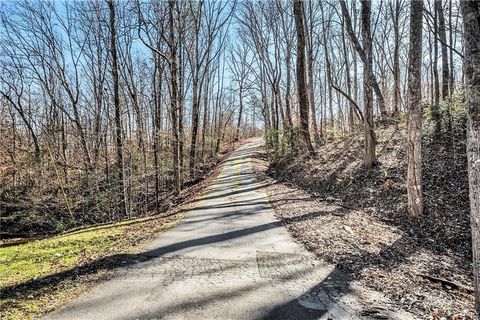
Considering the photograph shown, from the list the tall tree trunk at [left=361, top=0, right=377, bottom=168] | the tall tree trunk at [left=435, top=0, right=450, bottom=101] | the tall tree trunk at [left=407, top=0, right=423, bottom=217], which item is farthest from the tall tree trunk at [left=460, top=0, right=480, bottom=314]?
the tall tree trunk at [left=435, top=0, right=450, bottom=101]

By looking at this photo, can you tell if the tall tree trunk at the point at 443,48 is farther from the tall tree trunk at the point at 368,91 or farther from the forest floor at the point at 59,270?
the forest floor at the point at 59,270

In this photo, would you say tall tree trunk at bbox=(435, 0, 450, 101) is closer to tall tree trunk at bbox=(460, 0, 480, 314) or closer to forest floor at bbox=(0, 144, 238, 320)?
tall tree trunk at bbox=(460, 0, 480, 314)

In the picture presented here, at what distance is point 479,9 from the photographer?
300 cm

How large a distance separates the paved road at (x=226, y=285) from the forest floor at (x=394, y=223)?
510 mm

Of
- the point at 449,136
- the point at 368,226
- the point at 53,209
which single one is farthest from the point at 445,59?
the point at 53,209

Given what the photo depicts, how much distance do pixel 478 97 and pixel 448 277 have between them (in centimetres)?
277

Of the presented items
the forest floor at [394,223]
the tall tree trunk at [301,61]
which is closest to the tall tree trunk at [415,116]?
the forest floor at [394,223]

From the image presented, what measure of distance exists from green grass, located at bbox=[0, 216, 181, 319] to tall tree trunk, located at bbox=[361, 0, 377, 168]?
6.75m

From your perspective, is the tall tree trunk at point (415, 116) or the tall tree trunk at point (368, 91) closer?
the tall tree trunk at point (415, 116)

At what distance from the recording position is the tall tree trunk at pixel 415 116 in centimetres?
652

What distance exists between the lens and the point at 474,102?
3170mm

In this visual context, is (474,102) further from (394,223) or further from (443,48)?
(443,48)

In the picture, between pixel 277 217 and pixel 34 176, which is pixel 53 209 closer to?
pixel 34 176

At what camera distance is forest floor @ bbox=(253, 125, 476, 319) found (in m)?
3.94
